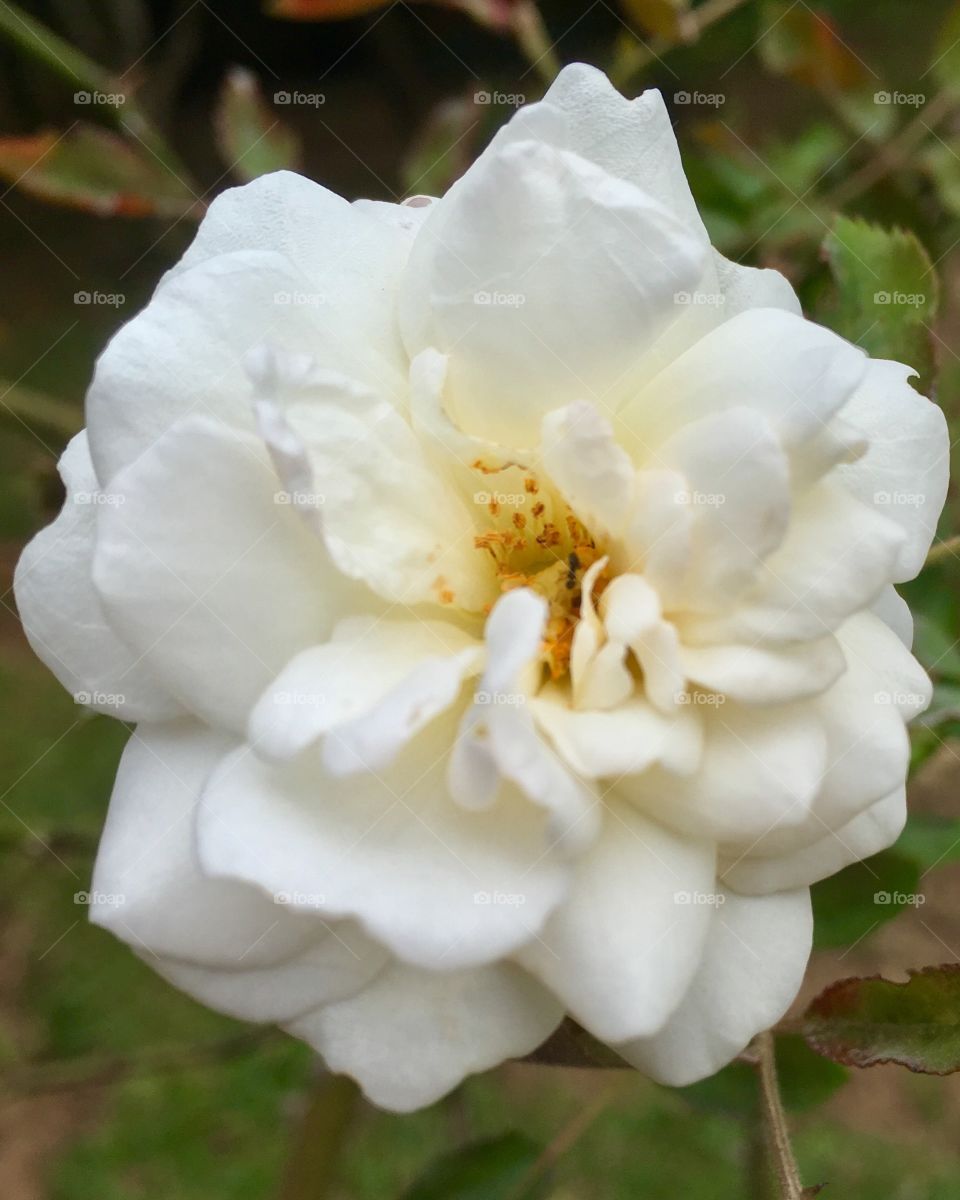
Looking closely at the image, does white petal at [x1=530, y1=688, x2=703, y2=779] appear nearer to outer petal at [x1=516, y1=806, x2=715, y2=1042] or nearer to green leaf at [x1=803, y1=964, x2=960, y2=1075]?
outer petal at [x1=516, y1=806, x2=715, y2=1042]

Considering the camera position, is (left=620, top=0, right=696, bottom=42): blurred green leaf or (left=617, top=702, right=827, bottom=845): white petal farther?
(left=620, top=0, right=696, bottom=42): blurred green leaf

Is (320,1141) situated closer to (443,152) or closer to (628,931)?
(628,931)

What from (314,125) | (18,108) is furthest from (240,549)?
(314,125)

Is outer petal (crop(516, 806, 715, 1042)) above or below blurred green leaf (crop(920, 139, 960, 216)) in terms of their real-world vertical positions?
below

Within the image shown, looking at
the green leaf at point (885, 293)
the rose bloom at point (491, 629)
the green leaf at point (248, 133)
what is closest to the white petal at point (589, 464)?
the rose bloom at point (491, 629)

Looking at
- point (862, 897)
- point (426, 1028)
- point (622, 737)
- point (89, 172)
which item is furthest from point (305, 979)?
point (89, 172)

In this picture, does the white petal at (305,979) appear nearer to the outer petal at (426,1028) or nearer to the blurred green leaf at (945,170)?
the outer petal at (426,1028)

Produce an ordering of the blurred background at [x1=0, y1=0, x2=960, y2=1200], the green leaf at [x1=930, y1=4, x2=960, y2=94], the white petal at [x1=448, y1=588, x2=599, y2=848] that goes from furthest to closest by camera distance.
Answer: the green leaf at [x1=930, y1=4, x2=960, y2=94] < the blurred background at [x1=0, y1=0, x2=960, y2=1200] < the white petal at [x1=448, y1=588, x2=599, y2=848]

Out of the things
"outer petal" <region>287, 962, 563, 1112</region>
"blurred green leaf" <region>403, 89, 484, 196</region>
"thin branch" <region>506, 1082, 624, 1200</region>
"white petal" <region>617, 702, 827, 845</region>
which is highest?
"blurred green leaf" <region>403, 89, 484, 196</region>

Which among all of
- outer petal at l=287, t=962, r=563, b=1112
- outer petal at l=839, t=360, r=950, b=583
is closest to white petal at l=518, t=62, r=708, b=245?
outer petal at l=839, t=360, r=950, b=583
